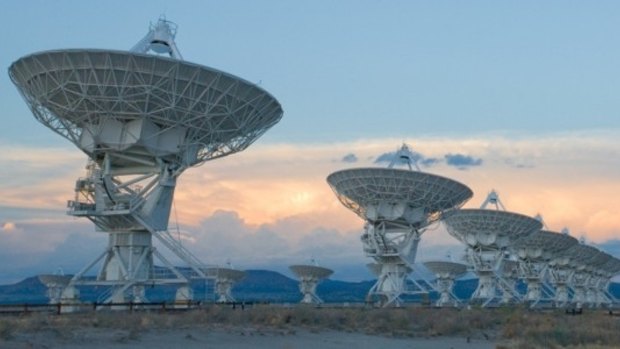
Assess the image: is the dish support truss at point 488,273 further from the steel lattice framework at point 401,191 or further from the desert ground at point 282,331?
the desert ground at point 282,331

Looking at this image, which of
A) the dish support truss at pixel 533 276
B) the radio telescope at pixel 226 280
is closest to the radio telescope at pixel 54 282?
the radio telescope at pixel 226 280

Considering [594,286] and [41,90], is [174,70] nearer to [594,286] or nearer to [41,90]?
[41,90]

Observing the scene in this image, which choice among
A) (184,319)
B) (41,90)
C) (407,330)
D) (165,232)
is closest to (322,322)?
(407,330)

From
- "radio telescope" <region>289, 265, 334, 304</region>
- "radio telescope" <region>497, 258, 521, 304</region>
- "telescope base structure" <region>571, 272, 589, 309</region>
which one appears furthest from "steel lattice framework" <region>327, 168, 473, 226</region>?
A: "telescope base structure" <region>571, 272, 589, 309</region>

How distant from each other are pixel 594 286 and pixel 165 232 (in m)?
114

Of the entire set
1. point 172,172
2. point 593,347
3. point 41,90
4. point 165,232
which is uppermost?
point 41,90

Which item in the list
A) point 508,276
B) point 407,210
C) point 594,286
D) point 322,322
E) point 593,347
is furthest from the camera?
point 594,286

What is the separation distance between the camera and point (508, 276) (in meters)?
93.8

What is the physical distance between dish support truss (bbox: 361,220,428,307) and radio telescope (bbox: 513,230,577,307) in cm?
3705

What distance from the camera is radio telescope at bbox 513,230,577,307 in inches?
3792

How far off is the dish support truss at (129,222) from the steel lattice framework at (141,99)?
1375 mm

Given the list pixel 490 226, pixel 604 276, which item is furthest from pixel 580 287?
pixel 490 226

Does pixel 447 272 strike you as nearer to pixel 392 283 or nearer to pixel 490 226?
pixel 490 226

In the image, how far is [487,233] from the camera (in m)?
75.9
